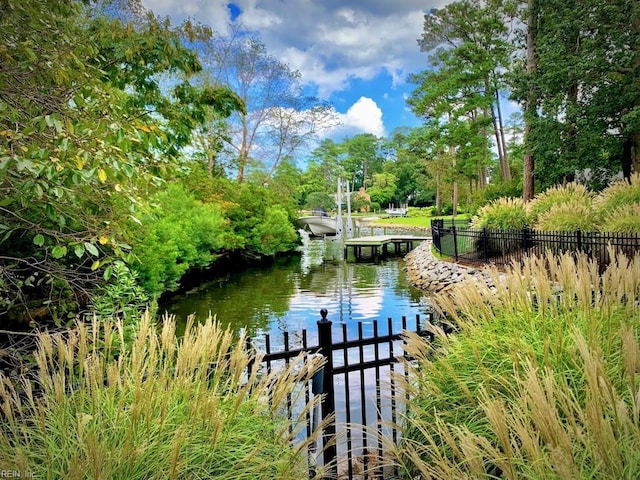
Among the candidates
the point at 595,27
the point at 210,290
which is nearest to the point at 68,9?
the point at 210,290

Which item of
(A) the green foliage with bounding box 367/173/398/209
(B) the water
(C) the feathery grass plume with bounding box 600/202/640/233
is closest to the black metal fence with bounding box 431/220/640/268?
(C) the feathery grass plume with bounding box 600/202/640/233

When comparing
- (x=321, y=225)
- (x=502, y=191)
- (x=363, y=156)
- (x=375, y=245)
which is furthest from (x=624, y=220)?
(x=363, y=156)

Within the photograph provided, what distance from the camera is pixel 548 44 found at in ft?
53.0

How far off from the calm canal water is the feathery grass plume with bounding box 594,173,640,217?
15.8 feet

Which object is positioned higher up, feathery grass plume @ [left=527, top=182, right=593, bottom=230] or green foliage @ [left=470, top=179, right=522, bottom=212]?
green foliage @ [left=470, top=179, right=522, bottom=212]

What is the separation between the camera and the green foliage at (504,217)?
12102 mm

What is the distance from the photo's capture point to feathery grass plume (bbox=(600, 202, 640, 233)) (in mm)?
8553

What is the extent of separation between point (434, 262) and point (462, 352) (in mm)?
11954

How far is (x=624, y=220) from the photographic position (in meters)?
8.75

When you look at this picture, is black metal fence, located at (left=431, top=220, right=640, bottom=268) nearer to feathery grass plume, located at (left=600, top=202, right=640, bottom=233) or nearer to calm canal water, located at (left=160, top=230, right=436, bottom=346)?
feathery grass plume, located at (left=600, top=202, right=640, bottom=233)

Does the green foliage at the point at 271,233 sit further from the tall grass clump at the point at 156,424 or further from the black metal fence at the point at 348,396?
the tall grass clump at the point at 156,424

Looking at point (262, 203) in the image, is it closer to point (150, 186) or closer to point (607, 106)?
point (607, 106)

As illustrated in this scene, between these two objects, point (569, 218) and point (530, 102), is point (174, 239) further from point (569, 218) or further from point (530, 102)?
point (530, 102)

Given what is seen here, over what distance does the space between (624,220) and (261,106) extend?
62.0 ft
